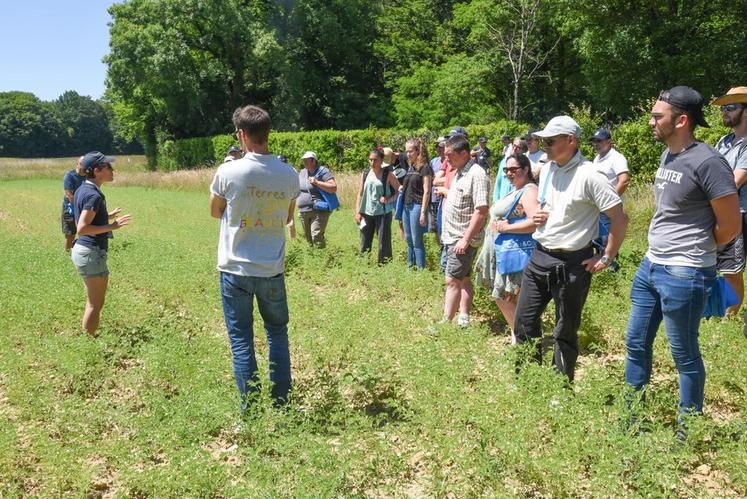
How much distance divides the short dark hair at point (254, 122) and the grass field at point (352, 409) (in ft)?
5.83

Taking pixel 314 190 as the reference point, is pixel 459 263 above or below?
below

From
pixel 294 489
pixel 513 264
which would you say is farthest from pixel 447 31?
pixel 294 489

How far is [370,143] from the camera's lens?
24.8m

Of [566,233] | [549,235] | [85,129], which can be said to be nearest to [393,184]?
[549,235]

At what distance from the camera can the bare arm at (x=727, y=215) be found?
11.1 ft

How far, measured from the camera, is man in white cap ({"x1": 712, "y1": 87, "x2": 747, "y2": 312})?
179 inches

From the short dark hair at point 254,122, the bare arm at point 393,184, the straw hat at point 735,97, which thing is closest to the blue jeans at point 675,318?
the straw hat at point 735,97

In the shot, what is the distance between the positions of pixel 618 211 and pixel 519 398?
1.45 m

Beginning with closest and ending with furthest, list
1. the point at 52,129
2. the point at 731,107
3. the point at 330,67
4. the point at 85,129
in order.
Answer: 1. the point at 731,107
2. the point at 330,67
3. the point at 52,129
4. the point at 85,129

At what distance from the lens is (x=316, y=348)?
559cm

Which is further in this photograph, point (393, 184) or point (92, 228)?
point (393, 184)

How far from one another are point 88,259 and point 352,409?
10.2 ft

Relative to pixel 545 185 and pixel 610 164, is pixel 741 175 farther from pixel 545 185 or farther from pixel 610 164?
pixel 610 164

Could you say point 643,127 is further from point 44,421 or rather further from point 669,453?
point 44,421
